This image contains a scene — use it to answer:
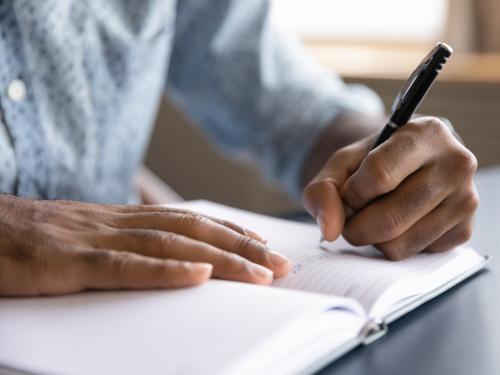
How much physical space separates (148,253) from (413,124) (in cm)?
29

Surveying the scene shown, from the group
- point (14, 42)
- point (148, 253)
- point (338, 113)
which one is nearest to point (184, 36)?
point (338, 113)

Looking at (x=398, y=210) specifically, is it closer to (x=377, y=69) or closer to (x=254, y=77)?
(x=254, y=77)

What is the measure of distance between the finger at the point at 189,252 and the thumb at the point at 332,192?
0.11 meters

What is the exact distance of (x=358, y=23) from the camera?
261 cm

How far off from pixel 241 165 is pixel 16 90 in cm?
152

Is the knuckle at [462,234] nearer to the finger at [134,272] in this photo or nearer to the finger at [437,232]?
the finger at [437,232]

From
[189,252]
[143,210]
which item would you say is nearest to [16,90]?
[143,210]

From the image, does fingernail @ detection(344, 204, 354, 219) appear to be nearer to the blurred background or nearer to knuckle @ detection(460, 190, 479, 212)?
knuckle @ detection(460, 190, 479, 212)

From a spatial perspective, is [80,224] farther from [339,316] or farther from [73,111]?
[73,111]

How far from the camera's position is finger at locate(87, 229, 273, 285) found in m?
0.57

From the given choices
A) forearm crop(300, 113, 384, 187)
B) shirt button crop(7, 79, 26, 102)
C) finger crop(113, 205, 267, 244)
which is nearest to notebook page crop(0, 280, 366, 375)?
finger crop(113, 205, 267, 244)

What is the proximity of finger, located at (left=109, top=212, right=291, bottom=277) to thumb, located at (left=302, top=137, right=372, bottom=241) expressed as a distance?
79 mm

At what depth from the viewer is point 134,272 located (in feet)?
1.77

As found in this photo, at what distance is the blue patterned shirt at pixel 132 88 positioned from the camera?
100 centimetres
